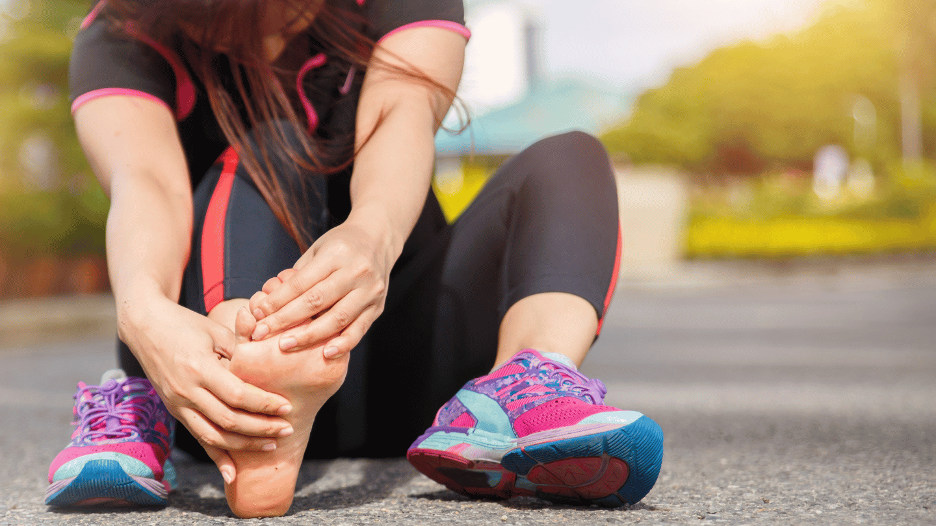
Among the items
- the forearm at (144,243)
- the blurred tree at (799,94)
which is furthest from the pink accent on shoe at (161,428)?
the blurred tree at (799,94)

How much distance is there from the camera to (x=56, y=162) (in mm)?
7918

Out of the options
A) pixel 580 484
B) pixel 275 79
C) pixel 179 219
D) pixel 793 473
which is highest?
pixel 275 79

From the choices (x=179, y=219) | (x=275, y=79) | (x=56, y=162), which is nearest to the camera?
(x=179, y=219)

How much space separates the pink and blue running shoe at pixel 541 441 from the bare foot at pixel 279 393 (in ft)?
0.50

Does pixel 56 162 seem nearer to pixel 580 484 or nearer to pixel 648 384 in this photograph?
pixel 648 384

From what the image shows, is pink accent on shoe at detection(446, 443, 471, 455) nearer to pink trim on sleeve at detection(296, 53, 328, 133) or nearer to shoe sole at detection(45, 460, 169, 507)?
shoe sole at detection(45, 460, 169, 507)

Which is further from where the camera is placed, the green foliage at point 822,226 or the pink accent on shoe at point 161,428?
the green foliage at point 822,226

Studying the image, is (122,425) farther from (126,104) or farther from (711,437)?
(711,437)

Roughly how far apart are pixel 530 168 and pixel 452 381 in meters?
0.36

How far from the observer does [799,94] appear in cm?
3459

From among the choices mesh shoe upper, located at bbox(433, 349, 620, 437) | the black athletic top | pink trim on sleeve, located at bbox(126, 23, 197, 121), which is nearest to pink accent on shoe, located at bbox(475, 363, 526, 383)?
mesh shoe upper, located at bbox(433, 349, 620, 437)

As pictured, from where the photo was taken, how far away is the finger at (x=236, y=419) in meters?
0.84

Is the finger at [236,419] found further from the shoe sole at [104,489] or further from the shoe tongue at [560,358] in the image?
the shoe tongue at [560,358]

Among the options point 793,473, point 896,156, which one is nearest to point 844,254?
point 793,473
